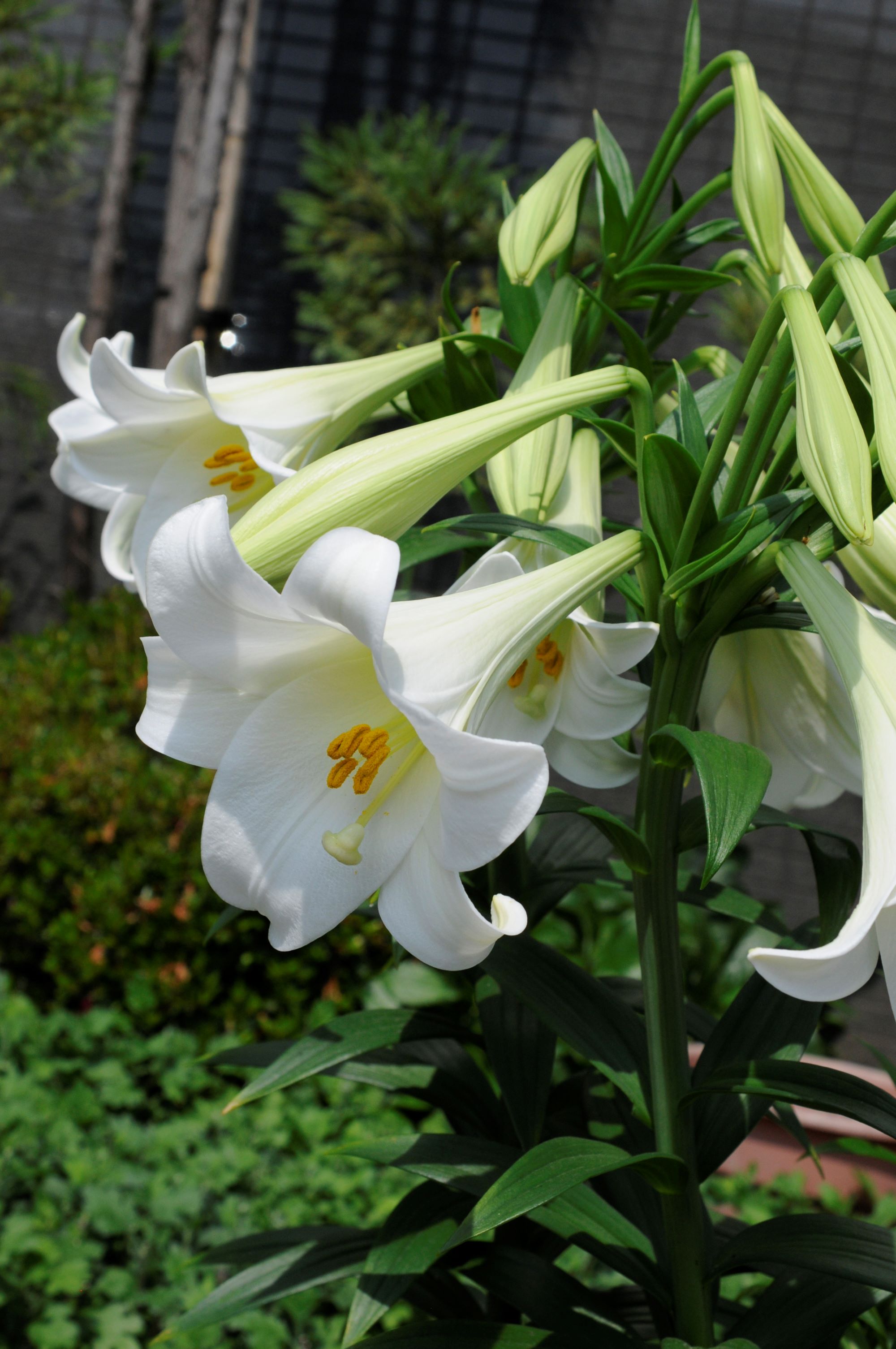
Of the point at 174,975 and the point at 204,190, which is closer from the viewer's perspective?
the point at 174,975

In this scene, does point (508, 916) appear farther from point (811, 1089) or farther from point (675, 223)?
point (675, 223)

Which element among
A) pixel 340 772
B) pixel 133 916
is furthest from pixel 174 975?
pixel 340 772

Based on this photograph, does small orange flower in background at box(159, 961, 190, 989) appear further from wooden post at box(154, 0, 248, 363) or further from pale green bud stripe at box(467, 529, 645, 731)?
wooden post at box(154, 0, 248, 363)

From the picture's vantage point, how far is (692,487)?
0.58m

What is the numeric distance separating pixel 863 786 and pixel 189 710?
1.09 feet

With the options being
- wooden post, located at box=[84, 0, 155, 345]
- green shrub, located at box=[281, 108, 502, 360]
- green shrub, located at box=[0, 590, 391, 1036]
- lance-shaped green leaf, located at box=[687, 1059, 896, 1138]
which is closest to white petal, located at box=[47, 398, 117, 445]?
lance-shaped green leaf, located at box=[687, 1059, 896, 1138]

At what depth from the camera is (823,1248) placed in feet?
2.08

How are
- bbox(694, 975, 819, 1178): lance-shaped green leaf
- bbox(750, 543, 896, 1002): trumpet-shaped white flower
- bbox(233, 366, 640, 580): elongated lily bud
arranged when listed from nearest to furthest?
1. bbox(750, 543, 896, 1002): trumpet-shaped white flower
2. bbox(233, 366, 640, 580): elongated lily bud
3. bbox(694, 975, 819, 1178): lance-shaped green leaf

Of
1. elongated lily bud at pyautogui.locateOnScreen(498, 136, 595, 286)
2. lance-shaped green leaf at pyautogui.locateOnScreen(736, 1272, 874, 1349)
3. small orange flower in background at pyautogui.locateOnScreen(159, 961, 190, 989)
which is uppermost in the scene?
elongated lily bud at pyautogui.locateOnScreen(498, 136, 595, 286)

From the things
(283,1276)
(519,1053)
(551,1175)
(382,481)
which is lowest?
(283,1276)

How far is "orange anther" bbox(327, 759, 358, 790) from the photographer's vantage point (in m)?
0.55

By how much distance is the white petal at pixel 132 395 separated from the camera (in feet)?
2.18

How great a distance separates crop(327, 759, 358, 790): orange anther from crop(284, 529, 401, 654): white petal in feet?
0.42

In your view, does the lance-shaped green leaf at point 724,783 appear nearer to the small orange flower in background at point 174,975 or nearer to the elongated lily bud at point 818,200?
the elongated lily bud at point 818,200
